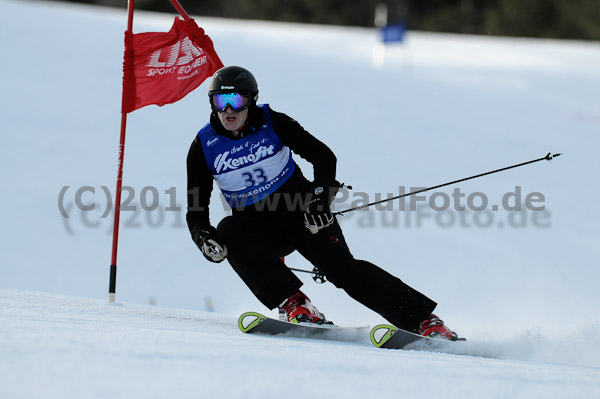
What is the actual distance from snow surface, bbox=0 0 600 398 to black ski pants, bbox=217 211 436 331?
270 mm

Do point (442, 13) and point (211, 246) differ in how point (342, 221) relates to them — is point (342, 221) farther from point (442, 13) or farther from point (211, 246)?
point (442, 13)

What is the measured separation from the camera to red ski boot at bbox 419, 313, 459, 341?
339 centimetres

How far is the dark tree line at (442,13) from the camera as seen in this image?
94.5 ft

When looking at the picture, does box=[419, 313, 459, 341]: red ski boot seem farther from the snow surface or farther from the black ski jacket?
the black ski jacket

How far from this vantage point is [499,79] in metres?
14.2

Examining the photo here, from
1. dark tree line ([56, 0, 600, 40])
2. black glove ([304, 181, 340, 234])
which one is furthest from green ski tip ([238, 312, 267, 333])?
dark tree line ([56, 0, 600, 40])

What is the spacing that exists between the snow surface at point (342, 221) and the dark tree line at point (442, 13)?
38.3 ft

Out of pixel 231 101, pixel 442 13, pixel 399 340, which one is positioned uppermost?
pixel 442 13

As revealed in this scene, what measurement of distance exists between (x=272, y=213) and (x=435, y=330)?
3.29ft

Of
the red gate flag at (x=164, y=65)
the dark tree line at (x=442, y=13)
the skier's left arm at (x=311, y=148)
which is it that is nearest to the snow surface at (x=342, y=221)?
the skier's left arm at (x=311, y=148)

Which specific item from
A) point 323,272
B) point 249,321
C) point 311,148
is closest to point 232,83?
point 311,148

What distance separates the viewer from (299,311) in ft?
11.8

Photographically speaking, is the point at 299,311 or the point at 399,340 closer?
the point at 399,340

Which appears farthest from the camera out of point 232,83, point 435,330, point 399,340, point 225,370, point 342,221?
point 342,221
